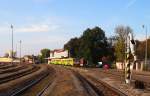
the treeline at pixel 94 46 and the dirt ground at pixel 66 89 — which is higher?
the treeline at pixel 94 46

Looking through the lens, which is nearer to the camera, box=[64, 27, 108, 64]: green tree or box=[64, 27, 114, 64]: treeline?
box=[64, 27, 108, 64]: green tree

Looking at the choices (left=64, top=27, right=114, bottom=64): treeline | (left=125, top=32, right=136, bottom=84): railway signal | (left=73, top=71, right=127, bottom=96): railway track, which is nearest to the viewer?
(left=73, top=71, right=127, bottom=96): railway track

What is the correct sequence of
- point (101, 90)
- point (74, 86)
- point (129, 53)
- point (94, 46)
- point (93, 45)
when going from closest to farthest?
Answer: point (101, 90) < point (129, 53) < point (74, 86) < point (94, 46) < point (93, 45)

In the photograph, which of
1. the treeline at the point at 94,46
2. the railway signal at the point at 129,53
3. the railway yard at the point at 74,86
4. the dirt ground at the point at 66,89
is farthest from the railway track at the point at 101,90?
the treeline at the point at 94,46

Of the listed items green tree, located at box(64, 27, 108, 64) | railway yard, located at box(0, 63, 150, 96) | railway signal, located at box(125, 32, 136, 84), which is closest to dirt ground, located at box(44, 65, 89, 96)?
railway yard, located at box(0, 63, 150, 96)

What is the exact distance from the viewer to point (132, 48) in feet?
102

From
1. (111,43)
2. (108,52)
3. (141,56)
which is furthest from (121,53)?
(111,43)

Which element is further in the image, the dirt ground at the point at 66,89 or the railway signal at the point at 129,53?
the railway signal at the point at 129,53

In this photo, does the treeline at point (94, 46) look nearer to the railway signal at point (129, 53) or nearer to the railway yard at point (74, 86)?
the railway yard at point (74, 86)

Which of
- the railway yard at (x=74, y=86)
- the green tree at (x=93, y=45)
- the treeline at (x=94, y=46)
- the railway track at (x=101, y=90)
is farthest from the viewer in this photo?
the treeline at (x=94, y=46)

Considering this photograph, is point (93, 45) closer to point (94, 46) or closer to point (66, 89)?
point (94, 46)

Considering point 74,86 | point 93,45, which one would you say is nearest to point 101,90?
point 74,86

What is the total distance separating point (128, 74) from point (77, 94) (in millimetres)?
9380

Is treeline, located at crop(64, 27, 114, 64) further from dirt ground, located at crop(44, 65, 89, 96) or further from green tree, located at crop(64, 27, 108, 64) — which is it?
dirt ground, located at crop(44, 65, 89, 96)
